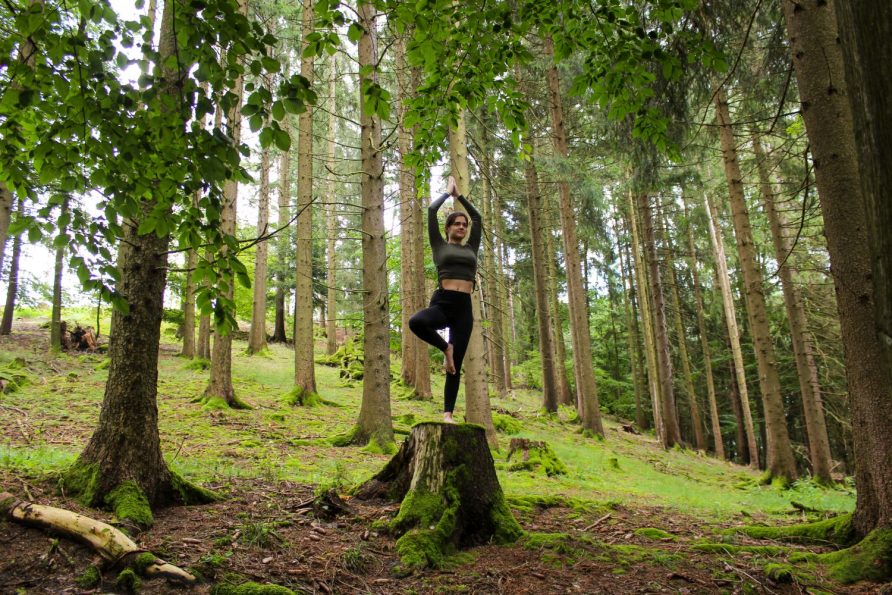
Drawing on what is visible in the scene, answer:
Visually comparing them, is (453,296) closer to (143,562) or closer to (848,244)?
(143,562)

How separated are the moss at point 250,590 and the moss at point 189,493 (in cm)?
160

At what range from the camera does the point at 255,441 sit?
8016mm

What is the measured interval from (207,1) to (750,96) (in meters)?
11.1

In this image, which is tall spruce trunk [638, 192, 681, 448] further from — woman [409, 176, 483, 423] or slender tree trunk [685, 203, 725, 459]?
woman [409, 176, 483, 423]

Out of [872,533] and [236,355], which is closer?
[872,533]

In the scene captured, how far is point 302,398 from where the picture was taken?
11.9 meters

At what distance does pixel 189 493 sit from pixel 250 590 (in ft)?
5.73

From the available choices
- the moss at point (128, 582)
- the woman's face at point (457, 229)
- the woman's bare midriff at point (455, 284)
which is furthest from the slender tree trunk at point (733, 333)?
the moss at point (128, 582)

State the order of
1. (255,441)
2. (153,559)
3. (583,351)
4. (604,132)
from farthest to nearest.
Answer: (583,351) < (604,132) < (255,441) < (153,559)

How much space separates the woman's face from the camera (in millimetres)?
4992

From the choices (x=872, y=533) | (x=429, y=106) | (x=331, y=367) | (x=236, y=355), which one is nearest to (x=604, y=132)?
(x=429, y=106)

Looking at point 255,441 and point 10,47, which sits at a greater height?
point 10,47

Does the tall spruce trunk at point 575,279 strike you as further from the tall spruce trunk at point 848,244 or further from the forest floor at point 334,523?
the tall spruce trunk at point 848,244

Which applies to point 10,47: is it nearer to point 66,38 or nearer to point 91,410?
point 66,38
